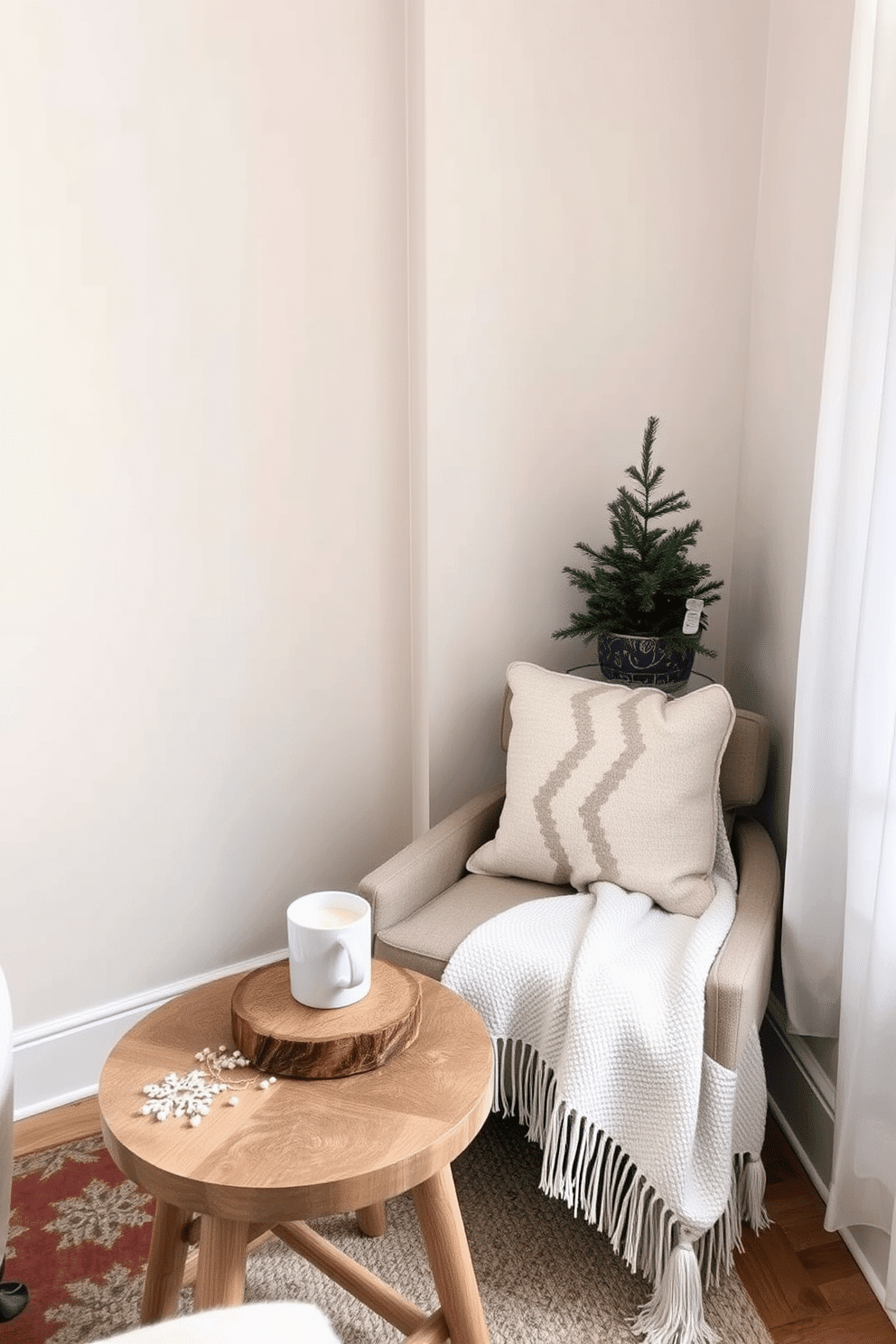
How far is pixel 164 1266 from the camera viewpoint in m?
1.37

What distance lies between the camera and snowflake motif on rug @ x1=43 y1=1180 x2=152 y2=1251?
171 centimetres

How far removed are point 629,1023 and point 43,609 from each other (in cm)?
120

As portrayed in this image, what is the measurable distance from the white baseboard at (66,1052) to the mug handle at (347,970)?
77 centimetres

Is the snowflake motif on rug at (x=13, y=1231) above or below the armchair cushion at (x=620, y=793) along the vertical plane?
below

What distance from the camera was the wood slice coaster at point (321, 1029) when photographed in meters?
1.26

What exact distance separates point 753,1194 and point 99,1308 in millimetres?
1009

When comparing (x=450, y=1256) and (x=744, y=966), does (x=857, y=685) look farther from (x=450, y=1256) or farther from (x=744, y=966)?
(x=450, y=1256)

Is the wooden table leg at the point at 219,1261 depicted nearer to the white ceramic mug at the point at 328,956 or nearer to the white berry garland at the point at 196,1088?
the white berry garland at the point at 196,1088

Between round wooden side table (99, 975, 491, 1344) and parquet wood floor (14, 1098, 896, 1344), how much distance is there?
50 centimetres

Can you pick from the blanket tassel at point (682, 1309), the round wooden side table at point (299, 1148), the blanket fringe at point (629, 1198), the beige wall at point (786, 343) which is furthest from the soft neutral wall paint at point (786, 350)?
the round wooden side table at point (299, 1148)

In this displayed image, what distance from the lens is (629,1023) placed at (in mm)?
1539

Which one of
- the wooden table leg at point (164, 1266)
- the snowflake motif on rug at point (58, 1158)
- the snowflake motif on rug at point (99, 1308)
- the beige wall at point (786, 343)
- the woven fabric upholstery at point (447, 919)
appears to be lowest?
the snowflake motif on rug at point (99, 1308)

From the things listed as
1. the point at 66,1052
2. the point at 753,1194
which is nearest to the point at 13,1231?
the point at 66,1052

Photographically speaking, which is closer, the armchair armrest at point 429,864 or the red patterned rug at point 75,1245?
the red patterned rug at point 75,1245
